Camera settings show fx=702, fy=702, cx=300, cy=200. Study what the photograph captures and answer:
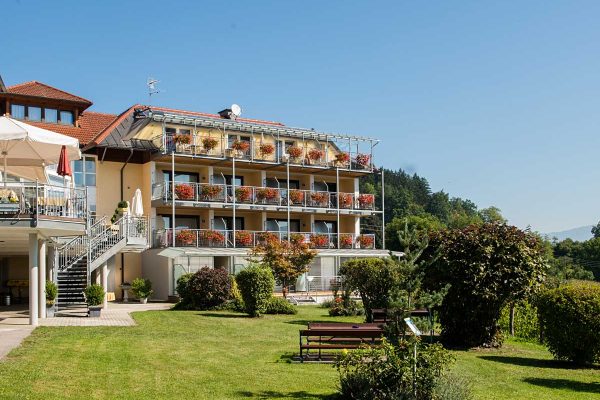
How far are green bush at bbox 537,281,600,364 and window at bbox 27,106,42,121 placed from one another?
97.0 ft

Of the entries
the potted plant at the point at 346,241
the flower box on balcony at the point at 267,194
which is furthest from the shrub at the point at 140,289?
the potted plant at the point at 346,241

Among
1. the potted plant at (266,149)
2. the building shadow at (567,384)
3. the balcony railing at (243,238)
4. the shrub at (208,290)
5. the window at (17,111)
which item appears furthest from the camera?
the potted plant at (266,149)

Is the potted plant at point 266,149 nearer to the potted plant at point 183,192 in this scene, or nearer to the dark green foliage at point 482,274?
the potted plant at point 183,192

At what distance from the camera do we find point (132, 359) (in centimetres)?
1374

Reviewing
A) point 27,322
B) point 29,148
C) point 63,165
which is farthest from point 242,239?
point 63,165

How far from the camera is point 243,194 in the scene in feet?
132

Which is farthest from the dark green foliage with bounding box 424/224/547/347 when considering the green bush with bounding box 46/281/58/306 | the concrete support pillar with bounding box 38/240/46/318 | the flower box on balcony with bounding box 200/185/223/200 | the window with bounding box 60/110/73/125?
the window with bounding box 60/110/73/125

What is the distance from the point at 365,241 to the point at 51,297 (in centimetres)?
2505

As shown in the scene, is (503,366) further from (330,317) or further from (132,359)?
(330,317)

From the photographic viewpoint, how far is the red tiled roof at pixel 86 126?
3767 centimetres

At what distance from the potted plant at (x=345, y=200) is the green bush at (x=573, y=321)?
2888 centimetres

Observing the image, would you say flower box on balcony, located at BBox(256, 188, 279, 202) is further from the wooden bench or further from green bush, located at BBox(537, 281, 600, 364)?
green bush, located at BBox(537, 281, 600, 364)

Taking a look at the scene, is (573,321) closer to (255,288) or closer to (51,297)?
(255,288)

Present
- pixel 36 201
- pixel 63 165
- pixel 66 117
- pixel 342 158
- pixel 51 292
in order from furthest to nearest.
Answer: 1. pixel 342 158
2. pixel 66 117
3. pixel 51 292
4. pixel 63 165
5. pixel 36 201
